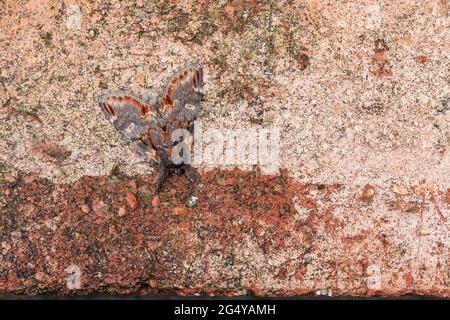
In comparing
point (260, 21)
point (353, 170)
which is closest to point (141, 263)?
point (353, 170)

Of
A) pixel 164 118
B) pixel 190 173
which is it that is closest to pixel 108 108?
pixel 164 118

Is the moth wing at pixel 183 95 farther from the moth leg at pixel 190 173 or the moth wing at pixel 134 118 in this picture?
the moth leg at pixel 190 173

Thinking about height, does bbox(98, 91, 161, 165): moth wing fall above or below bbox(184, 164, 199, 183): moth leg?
above

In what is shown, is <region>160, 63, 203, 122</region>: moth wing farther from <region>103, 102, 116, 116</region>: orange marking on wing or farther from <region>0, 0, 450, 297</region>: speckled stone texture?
<region>103, 102, 116, 116</region>: orange marking on wing

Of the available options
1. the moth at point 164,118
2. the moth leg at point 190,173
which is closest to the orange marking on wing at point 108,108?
the moth at point 164,118

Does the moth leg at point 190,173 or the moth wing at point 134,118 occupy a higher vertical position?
the moth wing at point 134,118

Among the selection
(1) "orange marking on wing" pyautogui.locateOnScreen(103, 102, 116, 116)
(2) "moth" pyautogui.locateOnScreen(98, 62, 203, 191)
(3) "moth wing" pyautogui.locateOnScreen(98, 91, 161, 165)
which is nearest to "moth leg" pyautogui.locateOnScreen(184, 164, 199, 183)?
(2) "moth" pyautogui.locateOnScreen(98, 62, 203, 191)
